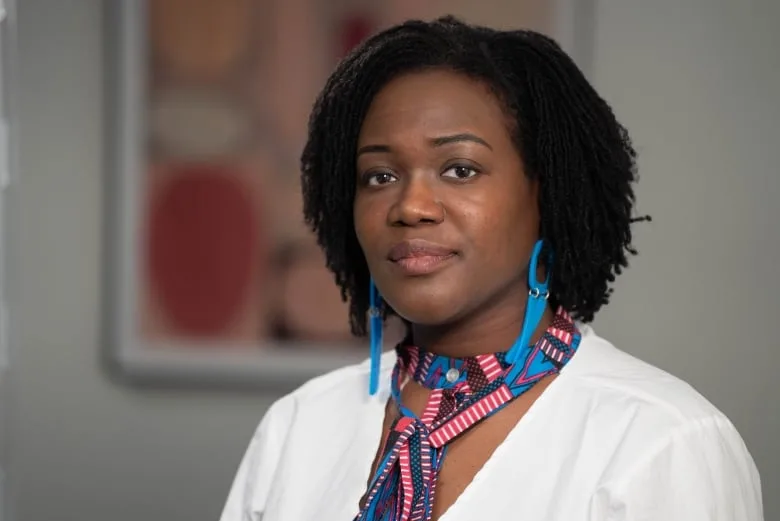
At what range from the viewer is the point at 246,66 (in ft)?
7.45

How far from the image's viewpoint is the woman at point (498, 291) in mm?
1109

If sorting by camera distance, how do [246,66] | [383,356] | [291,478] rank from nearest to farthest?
[291,478] < [383,356] < [246,66]

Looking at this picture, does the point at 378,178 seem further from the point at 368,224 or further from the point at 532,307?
the point at 532,307

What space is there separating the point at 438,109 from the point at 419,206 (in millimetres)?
111

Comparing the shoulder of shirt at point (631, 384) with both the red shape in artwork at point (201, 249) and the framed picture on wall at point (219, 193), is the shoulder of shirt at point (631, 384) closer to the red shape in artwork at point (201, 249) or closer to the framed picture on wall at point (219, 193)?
the framed picture on wall at point (219, 193)

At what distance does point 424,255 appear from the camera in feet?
3.80

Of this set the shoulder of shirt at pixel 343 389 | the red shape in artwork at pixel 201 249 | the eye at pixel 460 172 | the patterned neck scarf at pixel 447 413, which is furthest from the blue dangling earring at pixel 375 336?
the red shape in artwork at pixel 201 249

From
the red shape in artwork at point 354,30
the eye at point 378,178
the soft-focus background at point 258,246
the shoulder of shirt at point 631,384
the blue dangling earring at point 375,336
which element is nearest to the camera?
the shoulder of shirt at point 631,384

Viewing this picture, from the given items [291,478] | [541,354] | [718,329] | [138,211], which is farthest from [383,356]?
[138,211]

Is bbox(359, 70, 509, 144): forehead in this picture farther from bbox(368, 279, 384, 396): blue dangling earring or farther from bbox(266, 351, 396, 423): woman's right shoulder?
bbox(266, 351, 396, 423): woman's right shoulder

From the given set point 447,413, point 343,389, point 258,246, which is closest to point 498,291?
point 447,413

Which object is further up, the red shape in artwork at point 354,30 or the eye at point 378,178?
the red shape in artwork at point 354,30

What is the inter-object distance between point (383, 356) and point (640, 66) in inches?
37.7

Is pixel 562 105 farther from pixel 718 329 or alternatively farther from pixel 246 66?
pixel 246 66
